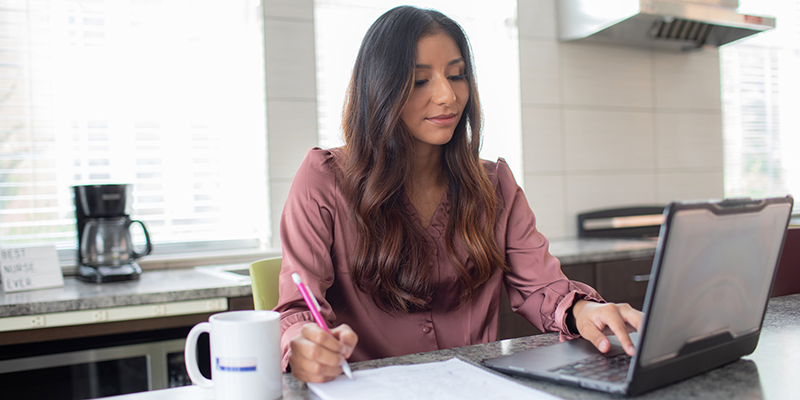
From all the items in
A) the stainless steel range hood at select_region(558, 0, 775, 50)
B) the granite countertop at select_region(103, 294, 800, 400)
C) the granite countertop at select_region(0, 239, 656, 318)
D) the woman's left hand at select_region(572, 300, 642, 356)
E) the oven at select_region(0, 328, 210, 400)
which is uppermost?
the stainless steel range hood at select_region(558, 0, 775, 50)

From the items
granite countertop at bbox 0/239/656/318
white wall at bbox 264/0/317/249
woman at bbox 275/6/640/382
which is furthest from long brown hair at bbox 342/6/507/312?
white wall at bbox 264/0/317/249

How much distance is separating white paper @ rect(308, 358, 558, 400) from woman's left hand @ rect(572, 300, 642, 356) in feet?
0.62

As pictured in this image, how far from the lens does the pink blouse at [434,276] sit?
97cm

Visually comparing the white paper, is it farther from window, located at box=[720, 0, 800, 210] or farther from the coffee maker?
window, located at box=[720, 0, 800, 210]

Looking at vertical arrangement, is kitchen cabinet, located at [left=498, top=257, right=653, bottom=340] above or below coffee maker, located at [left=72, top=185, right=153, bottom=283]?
below

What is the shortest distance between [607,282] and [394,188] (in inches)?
54.6

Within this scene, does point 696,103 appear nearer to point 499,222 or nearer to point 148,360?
point 499,222

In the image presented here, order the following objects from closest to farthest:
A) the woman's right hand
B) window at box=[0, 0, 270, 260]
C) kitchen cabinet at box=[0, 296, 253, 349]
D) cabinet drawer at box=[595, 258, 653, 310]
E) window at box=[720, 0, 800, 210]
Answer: the woman's right hand < kitchen cabinet at box=[0, 296, 253, 349] < window at box=[0, 0, 270, 260] < cabinet drawer at box=[595, 258, 653, 310] < window at box=[720, 0, 800, 210]

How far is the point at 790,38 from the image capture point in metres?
3.34

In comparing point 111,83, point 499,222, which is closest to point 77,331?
point 111,83

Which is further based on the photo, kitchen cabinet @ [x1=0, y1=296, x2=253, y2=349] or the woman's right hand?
kitchen cabinet @ [x1=0, y1=296, x2=253, y2=349]

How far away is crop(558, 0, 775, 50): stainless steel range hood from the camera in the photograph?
2348 millimetres

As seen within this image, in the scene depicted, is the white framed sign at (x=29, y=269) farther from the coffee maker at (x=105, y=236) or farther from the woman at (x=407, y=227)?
the woman at (x=407, y=227)

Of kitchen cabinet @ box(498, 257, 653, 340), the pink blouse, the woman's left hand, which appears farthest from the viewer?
kitchen cabinet @ box(498, 257, 653, 340)
